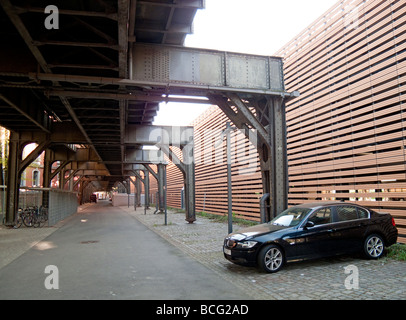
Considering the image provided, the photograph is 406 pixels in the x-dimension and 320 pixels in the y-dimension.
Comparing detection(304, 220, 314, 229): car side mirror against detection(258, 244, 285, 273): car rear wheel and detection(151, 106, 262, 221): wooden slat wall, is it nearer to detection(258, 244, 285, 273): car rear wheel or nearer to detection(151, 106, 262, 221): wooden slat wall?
detection(258, 244, 285, 273): car rear wheel

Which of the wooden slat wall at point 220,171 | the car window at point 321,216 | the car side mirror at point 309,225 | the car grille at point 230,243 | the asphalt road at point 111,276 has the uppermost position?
the wooden slat wall at point 220,171

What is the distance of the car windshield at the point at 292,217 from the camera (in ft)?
25.2

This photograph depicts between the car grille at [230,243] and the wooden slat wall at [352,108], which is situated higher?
the wooden slat wall at [352,108]

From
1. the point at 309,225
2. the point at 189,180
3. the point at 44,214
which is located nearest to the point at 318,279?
the point at 309,225

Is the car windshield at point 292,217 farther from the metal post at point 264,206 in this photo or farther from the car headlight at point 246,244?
the metal post at point 264,206

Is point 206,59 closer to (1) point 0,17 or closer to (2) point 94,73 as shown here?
(2) point 94,73

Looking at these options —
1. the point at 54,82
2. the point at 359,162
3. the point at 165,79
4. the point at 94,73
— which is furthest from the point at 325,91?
the point at 54,82

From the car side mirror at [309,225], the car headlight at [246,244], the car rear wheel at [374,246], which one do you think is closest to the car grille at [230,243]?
the car headlight at [246,244]

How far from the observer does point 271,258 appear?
23.1 feet

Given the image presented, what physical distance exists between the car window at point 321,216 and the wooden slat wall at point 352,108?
260cm

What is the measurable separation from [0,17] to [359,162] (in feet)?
35.1

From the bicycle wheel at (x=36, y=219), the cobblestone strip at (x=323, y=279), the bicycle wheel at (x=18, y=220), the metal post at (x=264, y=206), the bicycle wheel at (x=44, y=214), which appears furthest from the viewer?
the bicycle wheel at (x=44, y=214)

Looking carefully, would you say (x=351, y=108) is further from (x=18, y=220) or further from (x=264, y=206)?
(x=18, y=220)

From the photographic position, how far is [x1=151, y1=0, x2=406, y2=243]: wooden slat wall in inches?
356
